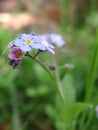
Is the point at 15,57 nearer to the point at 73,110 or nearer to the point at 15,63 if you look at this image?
the point at 15,63

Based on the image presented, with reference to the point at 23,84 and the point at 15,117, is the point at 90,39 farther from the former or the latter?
the point at 15,117

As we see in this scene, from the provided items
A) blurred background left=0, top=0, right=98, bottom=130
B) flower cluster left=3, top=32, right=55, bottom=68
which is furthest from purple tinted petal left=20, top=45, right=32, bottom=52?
blurred background left=0, top=0, right=98, bottom=130

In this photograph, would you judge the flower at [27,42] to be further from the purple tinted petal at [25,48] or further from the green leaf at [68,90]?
the green leaf at [68,90]

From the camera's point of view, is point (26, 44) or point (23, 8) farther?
point (23, 8)

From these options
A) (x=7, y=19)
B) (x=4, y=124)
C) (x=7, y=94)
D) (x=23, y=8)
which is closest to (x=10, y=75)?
(x=7, y=94)

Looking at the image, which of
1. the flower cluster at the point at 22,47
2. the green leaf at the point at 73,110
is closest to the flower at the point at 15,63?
the flower cluster at the point at 22,47

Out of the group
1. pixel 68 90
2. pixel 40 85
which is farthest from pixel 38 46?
pixel 40 85
